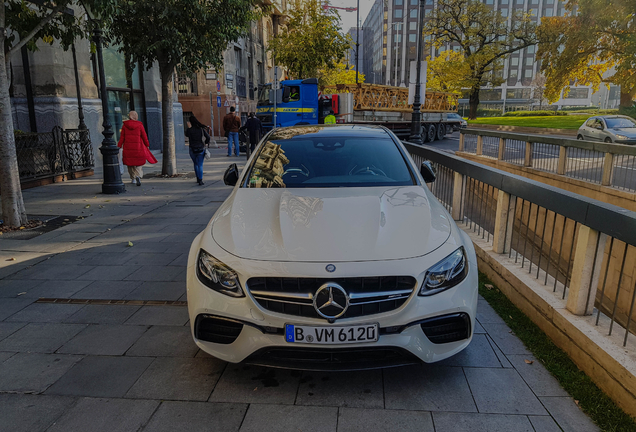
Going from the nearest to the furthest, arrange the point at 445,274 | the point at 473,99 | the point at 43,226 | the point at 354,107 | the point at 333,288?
the point at 333,288 → the point at 445,274 → the point at 43,226 → the point at 354,107 → the point at 473,99

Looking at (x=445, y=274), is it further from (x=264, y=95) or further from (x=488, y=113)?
(x=488, y=113)

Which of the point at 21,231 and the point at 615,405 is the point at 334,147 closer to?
the point at 615,405

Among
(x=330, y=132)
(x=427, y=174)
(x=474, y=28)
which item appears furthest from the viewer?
(x=474, y=28)

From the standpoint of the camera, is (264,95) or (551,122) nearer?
(264,95)

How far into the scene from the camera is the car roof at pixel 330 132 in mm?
4777

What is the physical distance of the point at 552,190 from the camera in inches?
145

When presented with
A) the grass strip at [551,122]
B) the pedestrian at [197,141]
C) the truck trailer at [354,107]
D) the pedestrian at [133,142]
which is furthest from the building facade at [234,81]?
the grass strip at [551,122]

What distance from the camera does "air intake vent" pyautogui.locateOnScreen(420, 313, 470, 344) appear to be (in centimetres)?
287

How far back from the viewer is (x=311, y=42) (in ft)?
108

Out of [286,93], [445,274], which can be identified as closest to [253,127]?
[286,93]

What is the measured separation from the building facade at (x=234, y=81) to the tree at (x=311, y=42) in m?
1.97

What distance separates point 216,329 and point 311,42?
3235 centimetres

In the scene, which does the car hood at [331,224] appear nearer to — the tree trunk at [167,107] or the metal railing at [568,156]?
the metal railing at [568,156]

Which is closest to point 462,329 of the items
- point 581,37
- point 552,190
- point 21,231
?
point 552,190
